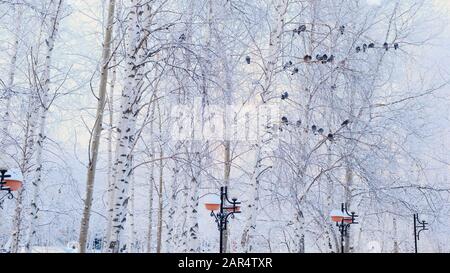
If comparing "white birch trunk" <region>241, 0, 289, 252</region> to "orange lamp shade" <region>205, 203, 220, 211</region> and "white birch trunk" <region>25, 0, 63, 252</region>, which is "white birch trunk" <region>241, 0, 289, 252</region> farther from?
"white birch trunk" <region>25, 0, 63, 252</region>

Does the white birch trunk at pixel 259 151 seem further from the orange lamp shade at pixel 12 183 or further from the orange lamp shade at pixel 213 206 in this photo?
the orange lamp shade at pixel 12 183

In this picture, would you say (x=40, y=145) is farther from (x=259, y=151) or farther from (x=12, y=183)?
(x=259, y=151)

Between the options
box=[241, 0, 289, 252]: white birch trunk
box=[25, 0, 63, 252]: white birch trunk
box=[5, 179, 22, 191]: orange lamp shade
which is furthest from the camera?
box=[25, 0, 63, 252]: white birch trunk

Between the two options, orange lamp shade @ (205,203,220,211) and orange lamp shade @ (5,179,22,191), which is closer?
orange lamp shade @ (5,179,22,191)

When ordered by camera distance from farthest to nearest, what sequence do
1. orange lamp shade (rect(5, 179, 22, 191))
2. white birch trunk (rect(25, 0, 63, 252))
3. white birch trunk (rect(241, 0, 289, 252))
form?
1. white birch trunk (rect(25, 0, 63, 252))
2. white birch trunk (rect(241, 0, 289, 252))
3. orange lamp shade (rect(5, 179, 22, 191))

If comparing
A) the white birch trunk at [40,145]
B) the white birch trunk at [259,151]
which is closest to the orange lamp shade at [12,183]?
the white birch trunk at [40,145]

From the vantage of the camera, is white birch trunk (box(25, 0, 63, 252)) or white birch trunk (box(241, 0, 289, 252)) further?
white birch trunk (box(25, 0, 63, 252))

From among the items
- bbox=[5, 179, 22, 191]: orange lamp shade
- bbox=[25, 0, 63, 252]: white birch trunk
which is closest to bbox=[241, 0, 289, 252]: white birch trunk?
bbox=[5, 179, 22, 191]: orange lamp shade

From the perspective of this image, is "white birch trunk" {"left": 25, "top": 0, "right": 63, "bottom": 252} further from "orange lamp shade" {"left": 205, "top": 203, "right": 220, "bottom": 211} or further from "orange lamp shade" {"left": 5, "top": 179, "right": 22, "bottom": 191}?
"orange lamp shade" {"left": 205, "top": 203, "right": 220, "bottom": 211}

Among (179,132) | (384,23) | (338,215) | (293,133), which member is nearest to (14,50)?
(179,132)

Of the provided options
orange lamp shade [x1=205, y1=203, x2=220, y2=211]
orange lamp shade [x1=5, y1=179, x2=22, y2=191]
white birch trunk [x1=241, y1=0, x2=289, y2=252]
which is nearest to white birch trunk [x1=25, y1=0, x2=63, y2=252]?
orange lamp shade [x1=5, y1=179, x2=22, y2=191]

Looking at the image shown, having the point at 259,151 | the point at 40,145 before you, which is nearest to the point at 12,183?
Result: the point at 40,145

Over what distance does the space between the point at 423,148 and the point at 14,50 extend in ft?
35.5

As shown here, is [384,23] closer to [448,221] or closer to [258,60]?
[258,60]
